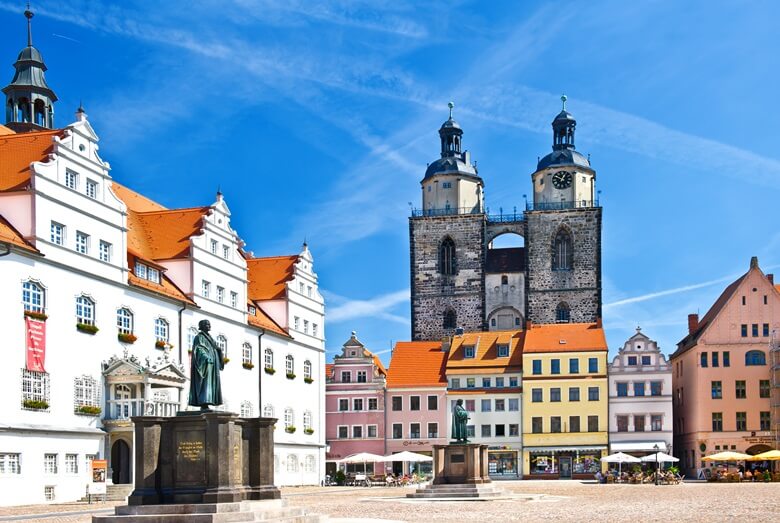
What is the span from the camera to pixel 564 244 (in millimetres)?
106375

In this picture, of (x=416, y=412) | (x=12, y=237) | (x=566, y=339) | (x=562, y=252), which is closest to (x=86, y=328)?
(x=12, y=237)

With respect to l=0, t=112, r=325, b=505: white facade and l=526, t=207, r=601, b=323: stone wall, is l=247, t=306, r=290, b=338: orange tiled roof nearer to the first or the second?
l=0, t=112, r=325, b=505: white facade

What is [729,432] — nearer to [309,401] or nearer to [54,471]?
[309,401]

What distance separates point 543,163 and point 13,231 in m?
74.2

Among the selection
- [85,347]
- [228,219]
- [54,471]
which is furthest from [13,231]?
[228,219]

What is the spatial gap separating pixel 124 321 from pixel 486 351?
4002 cm

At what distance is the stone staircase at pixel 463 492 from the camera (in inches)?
1625

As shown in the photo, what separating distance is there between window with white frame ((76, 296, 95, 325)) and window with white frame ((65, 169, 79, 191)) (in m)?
4.33

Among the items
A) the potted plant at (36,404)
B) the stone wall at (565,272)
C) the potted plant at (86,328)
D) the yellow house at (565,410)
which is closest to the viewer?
the potted plant at (36,404)

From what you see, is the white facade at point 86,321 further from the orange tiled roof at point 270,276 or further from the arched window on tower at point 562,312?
the arched window on tower at point 562,312

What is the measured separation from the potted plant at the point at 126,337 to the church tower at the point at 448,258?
2257 inches

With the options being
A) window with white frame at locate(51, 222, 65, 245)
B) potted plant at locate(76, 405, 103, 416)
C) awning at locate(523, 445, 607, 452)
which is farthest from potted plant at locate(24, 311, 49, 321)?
awning at locate(523, 445, 607, 452)

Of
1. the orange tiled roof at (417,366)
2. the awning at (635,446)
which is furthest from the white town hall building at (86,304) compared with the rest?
the awning at (635,446)

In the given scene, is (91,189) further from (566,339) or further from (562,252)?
(562,252)
